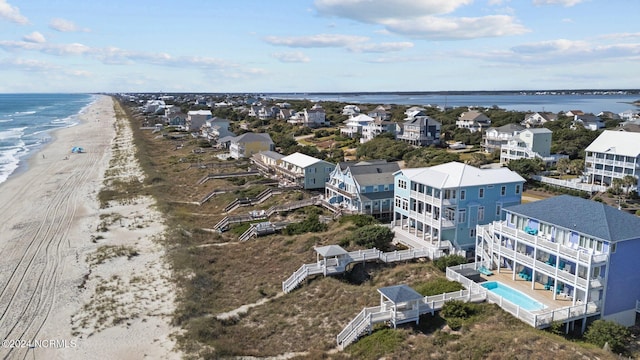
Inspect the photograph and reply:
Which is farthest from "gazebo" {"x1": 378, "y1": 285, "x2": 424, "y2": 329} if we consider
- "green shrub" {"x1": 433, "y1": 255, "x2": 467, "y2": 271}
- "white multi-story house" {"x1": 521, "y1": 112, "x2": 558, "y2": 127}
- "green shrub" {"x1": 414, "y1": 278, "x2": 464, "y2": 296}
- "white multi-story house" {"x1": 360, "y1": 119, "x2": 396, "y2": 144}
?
"white multi-story house" {"x1": 521, "y1": 112, "x2": 558, "y2": 127}

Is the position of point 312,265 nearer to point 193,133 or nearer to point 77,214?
point 77,214

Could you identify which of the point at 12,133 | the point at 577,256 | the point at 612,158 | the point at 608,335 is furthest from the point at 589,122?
the point at 12,133

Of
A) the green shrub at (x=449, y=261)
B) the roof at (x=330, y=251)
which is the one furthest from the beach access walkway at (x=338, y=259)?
the green shrub at (x=449, y=261)

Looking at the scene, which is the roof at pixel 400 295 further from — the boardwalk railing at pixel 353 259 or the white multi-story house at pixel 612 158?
the white multi-story house at pixel 612 158

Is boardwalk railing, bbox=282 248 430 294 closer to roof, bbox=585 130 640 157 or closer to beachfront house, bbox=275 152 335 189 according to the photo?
beachfront house, bbox=275 152 335 189

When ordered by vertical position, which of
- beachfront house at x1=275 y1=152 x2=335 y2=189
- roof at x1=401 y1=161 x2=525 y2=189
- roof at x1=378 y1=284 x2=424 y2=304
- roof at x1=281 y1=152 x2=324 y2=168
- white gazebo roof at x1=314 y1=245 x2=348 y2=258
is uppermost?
roof at x1=401 y1=161 x2=525 y2=189

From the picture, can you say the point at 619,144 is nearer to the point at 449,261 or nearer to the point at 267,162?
the point at 449,261

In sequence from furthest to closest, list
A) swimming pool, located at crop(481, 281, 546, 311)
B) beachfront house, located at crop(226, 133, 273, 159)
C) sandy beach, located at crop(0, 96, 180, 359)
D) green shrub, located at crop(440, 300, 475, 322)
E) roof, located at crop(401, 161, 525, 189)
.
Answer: beachfront house, located at crop(226, 133, 273, 159)
roof, located at crop(401, 161, 525, 189)
sandy beach, located at crop(0, 96, 180, 359)
swimming pool, located at crop(481, 281, 546, 311)
green shrub, located at crop(440, 300, 475, 322)
